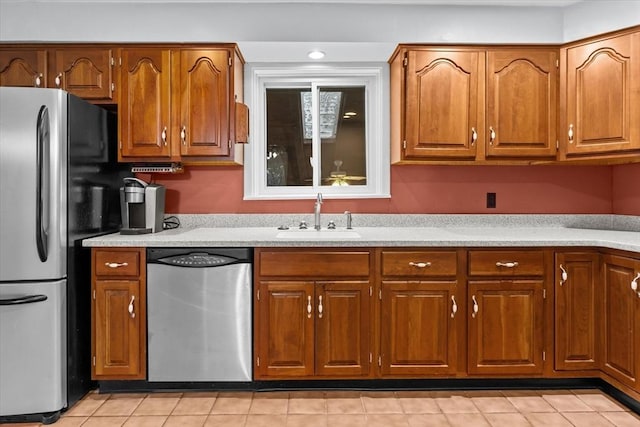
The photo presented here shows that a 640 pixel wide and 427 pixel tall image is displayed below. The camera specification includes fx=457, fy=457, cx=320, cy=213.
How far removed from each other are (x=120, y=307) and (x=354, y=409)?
142 centimetres

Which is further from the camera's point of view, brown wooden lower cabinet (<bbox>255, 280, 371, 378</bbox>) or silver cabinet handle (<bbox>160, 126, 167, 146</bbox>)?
silver cabinet handle (<bbox>160, 126, 167, 146</bbox>)

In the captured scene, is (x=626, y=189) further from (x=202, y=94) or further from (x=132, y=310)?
(x=132, y=310)

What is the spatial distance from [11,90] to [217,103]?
3.57ft

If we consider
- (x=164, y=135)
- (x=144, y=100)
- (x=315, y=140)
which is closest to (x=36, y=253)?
(x=164, y=135)

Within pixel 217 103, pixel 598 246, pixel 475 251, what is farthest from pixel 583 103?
pixel 217 103

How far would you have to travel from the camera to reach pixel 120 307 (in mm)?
2586

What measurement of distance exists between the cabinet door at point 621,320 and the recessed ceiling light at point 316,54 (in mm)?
2183

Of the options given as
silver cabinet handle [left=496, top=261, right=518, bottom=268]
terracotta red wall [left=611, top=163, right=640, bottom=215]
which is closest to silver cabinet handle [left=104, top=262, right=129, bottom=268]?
silver cabinet handle [left=496, top=261, right=518, bottom=268]

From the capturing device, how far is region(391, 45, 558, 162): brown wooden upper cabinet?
9.68ft

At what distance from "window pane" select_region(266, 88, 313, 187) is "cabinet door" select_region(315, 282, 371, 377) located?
3.64 ft

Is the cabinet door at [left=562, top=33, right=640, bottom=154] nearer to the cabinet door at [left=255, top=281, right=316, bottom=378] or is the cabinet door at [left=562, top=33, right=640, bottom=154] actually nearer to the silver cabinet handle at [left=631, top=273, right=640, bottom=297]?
the silver cabinet handle at [left=631, top=273, right=640, bottom=297]

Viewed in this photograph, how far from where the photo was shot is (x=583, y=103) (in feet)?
9.48

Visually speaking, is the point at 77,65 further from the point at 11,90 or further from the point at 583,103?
the point at 583,103

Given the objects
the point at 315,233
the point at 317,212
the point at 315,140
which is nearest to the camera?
the point at 315,233
